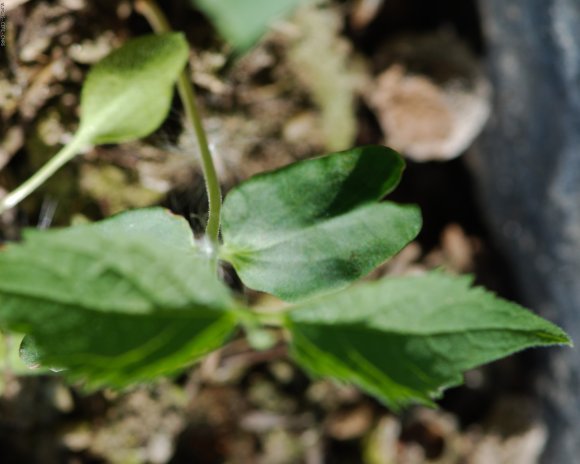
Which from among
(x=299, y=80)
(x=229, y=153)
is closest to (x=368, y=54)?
(x=299, y=80)

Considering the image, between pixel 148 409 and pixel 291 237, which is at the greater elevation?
pixel 291 237

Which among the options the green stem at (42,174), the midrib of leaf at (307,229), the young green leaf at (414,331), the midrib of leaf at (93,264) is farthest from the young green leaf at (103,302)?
the green stem at (42,174)

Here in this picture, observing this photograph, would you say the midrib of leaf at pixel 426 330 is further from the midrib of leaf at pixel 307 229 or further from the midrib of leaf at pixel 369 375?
the midrib of leaf at pixel 307 229

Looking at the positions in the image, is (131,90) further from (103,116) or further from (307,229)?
(307,229)

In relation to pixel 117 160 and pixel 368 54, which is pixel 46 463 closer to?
pixel 117 160

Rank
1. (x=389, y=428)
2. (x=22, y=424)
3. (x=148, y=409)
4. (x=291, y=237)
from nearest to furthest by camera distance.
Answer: (x=291, y=237)
(x=22, y=424)
(x=148, y=409)
(x=389, y=428)

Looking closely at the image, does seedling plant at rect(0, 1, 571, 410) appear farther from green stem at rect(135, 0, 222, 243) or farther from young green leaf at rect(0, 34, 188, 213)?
young green leaf at rect(0, 34, 188, 213)

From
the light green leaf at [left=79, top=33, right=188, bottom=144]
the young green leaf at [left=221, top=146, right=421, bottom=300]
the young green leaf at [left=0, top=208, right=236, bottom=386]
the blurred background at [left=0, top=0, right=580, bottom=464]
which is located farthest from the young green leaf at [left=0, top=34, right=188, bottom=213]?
the young green leaf at [left=0, top=208, right=236, bottom=386]
